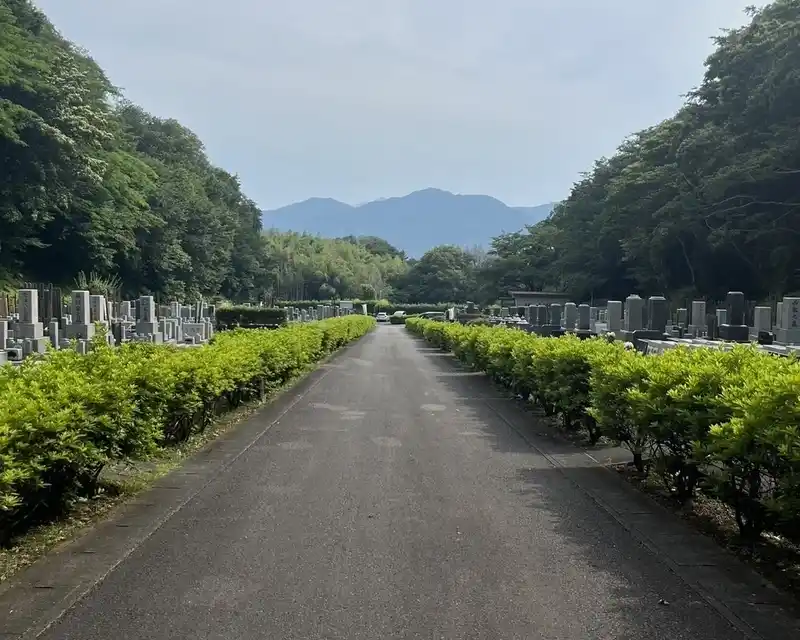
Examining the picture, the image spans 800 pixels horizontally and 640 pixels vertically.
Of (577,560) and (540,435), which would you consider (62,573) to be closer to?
(577,560)

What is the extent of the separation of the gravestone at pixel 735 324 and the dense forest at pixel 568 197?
8914 mm

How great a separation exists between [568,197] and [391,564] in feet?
197

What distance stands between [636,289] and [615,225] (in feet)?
16.6

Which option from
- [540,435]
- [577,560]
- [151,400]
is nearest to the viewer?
[577,560]

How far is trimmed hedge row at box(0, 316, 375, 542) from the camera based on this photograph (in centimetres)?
482

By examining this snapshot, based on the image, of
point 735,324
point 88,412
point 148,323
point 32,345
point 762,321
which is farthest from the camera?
point 148,323

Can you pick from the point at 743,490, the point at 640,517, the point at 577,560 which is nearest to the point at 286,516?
the point at 577,560

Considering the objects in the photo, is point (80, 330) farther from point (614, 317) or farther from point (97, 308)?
point (614, 317)

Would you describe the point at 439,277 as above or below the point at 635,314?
above

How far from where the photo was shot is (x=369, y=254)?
443 ft

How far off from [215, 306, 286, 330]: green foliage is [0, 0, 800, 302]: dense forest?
570 centimetres

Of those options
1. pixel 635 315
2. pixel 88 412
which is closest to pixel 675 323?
pixel 635 315

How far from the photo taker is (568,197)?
62.0 meters

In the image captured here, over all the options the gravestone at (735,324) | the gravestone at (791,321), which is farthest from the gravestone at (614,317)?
the gravestone at (791,321)
